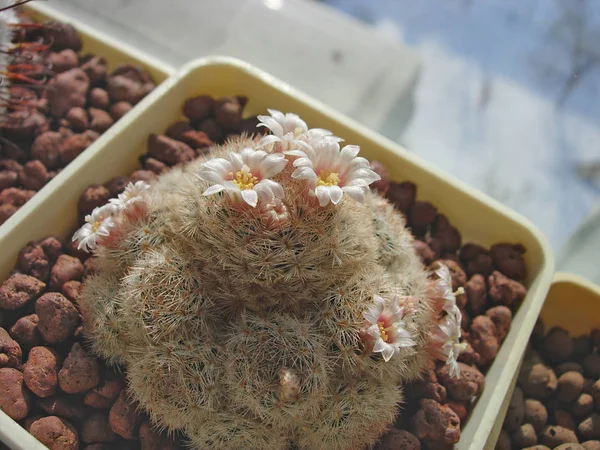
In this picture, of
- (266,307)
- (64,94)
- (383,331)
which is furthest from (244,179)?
(64,94)

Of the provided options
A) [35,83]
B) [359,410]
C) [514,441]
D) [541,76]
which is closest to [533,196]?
[541,76]

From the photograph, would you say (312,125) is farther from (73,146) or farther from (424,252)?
(73,146)

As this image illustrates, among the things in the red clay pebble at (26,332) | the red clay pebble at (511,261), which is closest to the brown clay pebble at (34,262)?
the red clay pebble at (26,332)

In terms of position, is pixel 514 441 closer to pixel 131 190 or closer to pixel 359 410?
pixel 359 410

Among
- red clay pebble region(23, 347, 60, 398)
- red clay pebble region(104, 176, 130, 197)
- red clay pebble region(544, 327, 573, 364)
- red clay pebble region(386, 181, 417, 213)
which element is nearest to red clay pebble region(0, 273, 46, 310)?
red clay pebble region(23, 347, 60, 398)

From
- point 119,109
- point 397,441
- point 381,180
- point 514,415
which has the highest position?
point 381,180

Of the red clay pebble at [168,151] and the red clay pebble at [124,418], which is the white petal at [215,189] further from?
the red clay pebble at [168,151]

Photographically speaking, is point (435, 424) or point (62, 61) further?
point (62, 61)
